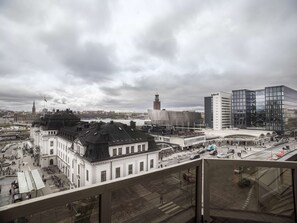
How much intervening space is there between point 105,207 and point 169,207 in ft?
2.68

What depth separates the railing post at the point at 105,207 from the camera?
1352 millimetres

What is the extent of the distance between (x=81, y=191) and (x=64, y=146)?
25.4m

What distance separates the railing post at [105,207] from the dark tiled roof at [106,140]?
1365 centimetres

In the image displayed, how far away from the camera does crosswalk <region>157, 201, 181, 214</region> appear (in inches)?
71.6

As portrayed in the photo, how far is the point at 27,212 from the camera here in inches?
40.1

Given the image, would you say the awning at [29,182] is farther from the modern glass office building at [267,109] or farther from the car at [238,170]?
the modern glass office building at [267,109]

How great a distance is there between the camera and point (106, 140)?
1527cm

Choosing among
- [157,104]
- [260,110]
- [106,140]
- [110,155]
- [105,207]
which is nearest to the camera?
[105,207]

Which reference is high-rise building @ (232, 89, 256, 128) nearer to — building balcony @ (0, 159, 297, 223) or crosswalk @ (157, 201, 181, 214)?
building balcony @ (0, 159, 297, 223)

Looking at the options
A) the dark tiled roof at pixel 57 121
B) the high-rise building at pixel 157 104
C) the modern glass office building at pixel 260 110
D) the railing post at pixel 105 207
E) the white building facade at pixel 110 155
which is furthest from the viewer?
the high-rise building at pixel 157 104

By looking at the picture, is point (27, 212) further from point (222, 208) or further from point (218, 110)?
point (218, 110)

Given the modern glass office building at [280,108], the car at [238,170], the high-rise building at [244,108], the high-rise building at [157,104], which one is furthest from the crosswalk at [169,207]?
the high-rise building at [157,104]

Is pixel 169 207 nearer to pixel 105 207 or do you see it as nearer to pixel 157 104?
pixel 105 207

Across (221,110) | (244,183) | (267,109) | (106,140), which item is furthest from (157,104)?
(244,183)
